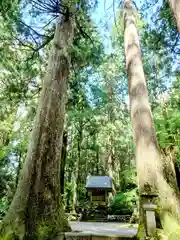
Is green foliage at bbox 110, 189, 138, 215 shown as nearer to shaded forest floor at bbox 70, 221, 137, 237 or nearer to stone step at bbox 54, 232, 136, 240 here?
shaded forest floor at bbox 70, 221, 137, 237

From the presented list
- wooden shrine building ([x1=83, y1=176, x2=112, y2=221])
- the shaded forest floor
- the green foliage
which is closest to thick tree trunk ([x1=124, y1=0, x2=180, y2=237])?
the shaded forest floor

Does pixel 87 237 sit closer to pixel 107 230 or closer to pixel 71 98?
pixel 107 230

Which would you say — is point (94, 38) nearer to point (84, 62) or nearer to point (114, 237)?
point (84, 62)

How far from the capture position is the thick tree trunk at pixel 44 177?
428cm

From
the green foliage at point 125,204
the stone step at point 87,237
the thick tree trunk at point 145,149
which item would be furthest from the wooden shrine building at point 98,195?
the thick tree trunk at point 145,149

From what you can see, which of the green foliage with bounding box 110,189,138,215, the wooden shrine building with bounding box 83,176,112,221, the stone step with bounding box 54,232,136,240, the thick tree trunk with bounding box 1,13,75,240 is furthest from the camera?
the wooden shrine building with bounding box 83,176,112,221

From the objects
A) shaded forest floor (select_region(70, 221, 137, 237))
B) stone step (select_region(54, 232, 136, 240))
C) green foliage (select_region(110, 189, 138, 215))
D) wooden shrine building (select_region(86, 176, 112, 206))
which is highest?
wooden shrine building (select_region(86, 176, 112, 206))

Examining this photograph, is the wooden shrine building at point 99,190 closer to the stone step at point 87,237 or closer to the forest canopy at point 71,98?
the forest canopy at point 71,98

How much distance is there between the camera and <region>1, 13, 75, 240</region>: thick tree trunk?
4.28 m

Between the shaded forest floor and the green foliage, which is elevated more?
the green foliage

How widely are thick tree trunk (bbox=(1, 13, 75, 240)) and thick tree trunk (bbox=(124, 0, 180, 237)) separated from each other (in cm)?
164

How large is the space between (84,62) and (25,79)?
2966mm

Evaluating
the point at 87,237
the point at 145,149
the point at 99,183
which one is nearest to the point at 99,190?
the point at 99,183

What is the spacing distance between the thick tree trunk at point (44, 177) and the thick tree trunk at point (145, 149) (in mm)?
1642
